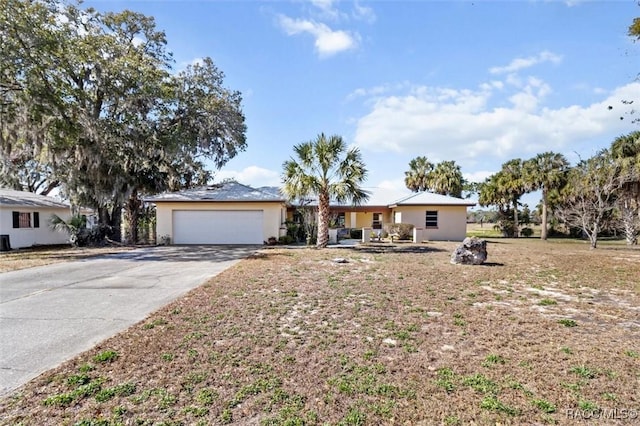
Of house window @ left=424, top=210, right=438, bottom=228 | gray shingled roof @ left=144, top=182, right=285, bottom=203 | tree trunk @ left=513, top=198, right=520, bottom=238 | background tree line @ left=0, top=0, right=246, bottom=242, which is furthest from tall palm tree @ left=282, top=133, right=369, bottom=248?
tree trunk @ left=513, top=198, right=520, bottom=238

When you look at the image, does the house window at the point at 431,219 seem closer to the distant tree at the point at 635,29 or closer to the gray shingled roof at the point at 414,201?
the gray shingled roof at the point at 414,201

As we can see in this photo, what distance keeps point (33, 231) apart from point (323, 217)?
16769 millimetres

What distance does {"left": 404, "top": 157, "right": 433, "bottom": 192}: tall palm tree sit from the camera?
112 ft

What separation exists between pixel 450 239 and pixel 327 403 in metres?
22.1

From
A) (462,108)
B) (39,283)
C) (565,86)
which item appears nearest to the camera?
(39,283)

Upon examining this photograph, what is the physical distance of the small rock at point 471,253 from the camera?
37.6 ft

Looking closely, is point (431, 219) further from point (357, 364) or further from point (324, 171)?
point (357, 364)

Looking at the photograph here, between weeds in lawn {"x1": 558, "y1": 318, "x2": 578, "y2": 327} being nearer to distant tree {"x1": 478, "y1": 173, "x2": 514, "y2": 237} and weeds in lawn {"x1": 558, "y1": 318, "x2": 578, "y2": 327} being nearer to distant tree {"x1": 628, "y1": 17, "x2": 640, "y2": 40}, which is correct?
distant tree {"x1": 628, "y1": 17, "x2": 640, "y2": 40}

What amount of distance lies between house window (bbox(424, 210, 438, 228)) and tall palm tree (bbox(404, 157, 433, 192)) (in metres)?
11.2

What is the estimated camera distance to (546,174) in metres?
26.8

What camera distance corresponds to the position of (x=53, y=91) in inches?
536

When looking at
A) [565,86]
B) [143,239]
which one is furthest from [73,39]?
[565,86]

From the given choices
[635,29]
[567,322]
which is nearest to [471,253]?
[567,322]

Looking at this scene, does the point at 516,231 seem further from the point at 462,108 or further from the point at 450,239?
the point at 462,108
